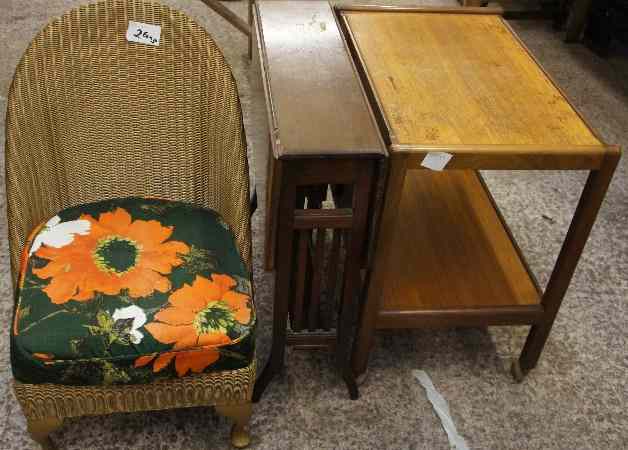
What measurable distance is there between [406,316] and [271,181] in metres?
0.53

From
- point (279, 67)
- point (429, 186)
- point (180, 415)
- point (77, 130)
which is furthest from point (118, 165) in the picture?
point (429, 186)

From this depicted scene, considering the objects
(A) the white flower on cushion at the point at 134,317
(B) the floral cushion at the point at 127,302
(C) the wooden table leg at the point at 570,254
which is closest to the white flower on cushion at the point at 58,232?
(B) the floral cushion at the point at 127,302

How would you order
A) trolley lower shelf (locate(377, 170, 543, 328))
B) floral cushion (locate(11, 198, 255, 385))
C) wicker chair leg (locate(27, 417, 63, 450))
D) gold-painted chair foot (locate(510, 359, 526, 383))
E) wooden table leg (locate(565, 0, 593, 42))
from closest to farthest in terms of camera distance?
1. floral cushion (locate(11, 198, 255, 385))
2. wicker chair leg (locate(27, 417, 63, 450))
3. trolley lower shelf (locate(377, 170, 543, 328))
4. gold-painted chair foot (locate(510, 359, 526, 383))
5. wooden table leg (locate(565, 0, 593, 42))

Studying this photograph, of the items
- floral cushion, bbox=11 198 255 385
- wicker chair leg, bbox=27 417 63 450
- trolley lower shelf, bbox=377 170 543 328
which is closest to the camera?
floral cushion, bbox=11 198 255 385

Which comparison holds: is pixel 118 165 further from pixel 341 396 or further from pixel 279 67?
pixel 341 396

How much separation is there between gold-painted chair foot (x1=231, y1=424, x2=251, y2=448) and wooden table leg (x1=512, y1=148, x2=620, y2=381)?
2.34ft

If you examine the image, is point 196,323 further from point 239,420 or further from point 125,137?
point 125,137

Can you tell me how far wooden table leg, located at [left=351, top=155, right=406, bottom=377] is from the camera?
130 centimetres

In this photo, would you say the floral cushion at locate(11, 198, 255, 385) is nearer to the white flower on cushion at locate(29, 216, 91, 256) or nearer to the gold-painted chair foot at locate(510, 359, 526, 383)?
the white flower on cushion at locate(29, 216, 91, 256)

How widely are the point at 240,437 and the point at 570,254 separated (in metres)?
0.83

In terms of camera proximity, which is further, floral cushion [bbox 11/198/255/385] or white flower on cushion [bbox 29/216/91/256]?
white flower on cushion [bbox 29/216/91/256]

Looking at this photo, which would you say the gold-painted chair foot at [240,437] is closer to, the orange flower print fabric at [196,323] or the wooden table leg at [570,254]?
the orange flower print fabric at [196,323]

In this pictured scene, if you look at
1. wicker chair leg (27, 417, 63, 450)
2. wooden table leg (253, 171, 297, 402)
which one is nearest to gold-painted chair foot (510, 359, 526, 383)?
wooden table leg (253, 171, 297, 402)

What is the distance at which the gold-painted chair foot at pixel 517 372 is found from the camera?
1.73 meters
